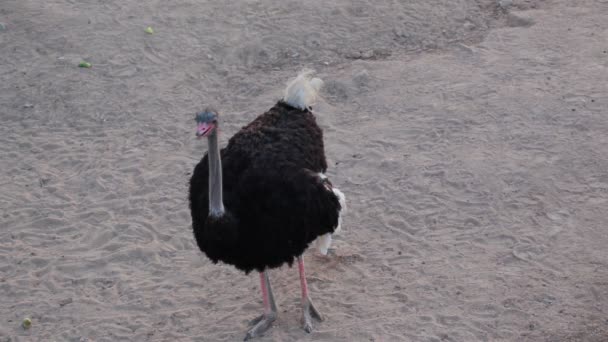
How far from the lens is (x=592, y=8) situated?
1194 centimetres

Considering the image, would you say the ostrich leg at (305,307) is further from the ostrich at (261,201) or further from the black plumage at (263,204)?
the black plumage at (263,204)

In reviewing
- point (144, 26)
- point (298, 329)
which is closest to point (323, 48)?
point (144, 26)

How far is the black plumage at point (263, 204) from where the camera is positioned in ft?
19.2

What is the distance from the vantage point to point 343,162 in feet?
29.2

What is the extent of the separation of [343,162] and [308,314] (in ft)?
8.49

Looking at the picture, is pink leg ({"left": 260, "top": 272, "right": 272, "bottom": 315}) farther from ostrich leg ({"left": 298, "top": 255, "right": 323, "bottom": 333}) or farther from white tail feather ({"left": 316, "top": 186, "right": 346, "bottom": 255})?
white tail feather ({"left": 316, "top": 186, "right": 346, "bottom": 255})

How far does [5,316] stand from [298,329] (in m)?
2.49

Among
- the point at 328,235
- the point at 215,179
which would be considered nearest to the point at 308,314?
the point at 328,235

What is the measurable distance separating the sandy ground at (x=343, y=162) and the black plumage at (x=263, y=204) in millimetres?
924

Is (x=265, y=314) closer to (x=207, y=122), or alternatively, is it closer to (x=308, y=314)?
(x=308, y=314)

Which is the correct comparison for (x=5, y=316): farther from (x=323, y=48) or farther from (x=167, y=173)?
(x=323, y=48)

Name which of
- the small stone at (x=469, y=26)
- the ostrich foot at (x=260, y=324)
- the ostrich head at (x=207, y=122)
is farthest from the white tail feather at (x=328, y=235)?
the small stone at (x=469, y=26)

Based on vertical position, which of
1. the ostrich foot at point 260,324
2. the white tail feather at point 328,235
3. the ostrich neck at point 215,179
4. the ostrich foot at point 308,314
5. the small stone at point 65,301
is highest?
the ostrich neck at point 215,179

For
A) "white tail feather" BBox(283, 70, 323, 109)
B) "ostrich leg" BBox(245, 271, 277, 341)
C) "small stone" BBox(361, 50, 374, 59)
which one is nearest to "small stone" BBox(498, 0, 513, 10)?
"small stone" BBox(361, 50, 374, 59)
